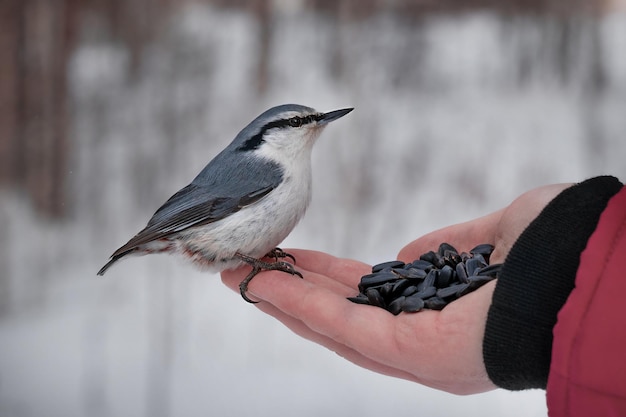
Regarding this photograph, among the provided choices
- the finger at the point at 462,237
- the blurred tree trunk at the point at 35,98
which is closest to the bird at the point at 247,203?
the finger at the point at 462,237

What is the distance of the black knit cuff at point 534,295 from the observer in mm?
935

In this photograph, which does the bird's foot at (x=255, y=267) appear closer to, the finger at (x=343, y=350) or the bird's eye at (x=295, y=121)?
the finger at (x=343, y=350)

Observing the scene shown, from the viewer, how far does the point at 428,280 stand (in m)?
1.22

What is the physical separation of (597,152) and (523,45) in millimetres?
365

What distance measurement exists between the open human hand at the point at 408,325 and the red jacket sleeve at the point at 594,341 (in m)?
0.15

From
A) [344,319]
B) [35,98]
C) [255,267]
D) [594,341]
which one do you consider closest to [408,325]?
[344,319]

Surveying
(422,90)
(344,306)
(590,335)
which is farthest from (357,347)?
(422,90)

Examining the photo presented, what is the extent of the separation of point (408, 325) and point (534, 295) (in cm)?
19

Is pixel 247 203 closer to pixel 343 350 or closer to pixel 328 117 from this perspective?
pixel 328 117

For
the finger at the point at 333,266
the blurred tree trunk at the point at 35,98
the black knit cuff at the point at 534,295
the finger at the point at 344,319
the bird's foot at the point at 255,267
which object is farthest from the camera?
the blurred tree trunk at the point at 35,98

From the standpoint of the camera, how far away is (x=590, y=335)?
2.68 ft

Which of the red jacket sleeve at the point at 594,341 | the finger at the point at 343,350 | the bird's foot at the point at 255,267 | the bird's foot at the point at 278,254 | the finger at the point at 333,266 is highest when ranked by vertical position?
the red jacket sleeve at the point at 594,341

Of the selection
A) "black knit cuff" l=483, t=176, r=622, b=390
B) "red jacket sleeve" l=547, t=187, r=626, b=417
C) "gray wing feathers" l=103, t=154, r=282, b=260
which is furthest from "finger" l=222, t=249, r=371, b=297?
"red jacket sleeve" l=547, t=187, r=626, b=417

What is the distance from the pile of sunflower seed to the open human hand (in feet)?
0.13
